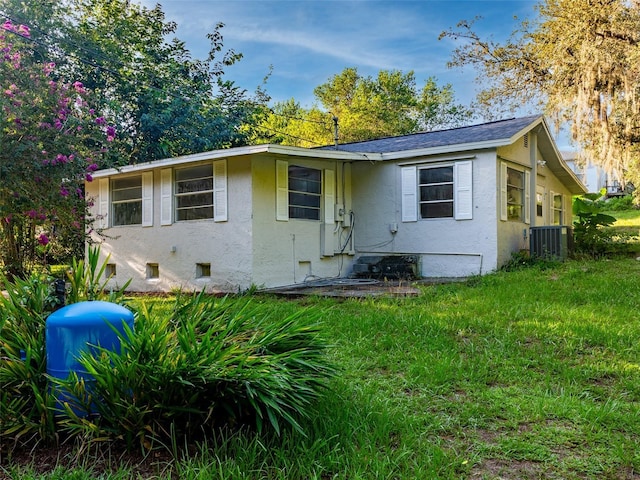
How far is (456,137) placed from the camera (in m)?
10.1

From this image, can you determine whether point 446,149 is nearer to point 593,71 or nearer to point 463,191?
point 463,191

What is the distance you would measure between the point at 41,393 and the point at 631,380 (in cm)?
374

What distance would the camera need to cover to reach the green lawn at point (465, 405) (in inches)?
88.1

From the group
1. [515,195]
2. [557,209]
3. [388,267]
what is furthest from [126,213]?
[557,209]

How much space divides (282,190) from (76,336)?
6.85 meters

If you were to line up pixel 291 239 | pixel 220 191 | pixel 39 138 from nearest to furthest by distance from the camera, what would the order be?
pixel 39 138 → pixel 220 191 → pixel 291 239

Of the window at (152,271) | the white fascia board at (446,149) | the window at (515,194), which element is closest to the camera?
the white fascia board at (446,149)

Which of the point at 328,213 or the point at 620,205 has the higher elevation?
the point at 620,205

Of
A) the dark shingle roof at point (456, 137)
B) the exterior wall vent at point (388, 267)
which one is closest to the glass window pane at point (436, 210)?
the exterior wall vent at point (388, 267)

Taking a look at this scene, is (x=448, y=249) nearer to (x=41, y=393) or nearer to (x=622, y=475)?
(x=622, y=475)

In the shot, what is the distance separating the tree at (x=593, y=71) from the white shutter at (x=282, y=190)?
7092 mm

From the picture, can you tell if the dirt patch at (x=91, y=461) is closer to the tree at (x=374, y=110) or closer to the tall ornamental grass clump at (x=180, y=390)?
the tall ornamental grass clump at (x=180, y=390)

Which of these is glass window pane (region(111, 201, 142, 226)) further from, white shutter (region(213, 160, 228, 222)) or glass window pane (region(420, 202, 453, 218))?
glass window pane (region(420, 202, 453, 218))

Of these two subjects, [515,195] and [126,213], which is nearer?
[515,195]
